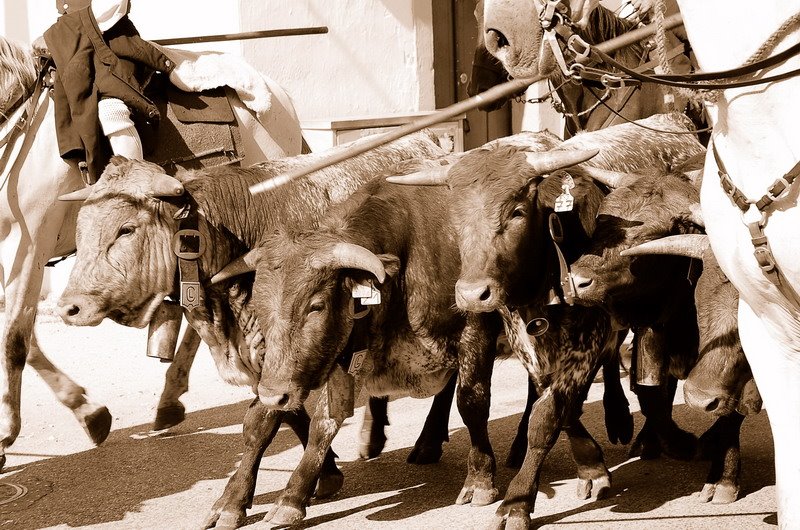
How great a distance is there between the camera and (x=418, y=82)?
1204cm

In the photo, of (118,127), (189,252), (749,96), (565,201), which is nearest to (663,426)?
(565,201)

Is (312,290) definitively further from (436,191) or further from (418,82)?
(418,82)

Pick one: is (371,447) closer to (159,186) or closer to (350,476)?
(350,476)

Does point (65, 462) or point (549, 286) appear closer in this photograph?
point (549, 286)

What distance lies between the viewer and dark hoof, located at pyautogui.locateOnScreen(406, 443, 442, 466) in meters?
6.80

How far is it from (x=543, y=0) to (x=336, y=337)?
2001 millimetres

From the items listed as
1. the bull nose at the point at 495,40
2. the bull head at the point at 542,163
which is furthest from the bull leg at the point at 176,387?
the bull nose at the point at 495,40

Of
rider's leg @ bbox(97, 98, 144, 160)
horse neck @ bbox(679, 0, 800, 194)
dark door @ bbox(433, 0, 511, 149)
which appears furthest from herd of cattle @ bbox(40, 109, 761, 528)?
dark door @ bbox(433, 0, 511, 149)

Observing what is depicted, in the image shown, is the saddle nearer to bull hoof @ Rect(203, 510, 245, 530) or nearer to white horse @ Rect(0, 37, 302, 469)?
white horse @ Rect(0, 37, 302, 469)

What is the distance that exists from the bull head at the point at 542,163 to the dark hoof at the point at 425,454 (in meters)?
1.67

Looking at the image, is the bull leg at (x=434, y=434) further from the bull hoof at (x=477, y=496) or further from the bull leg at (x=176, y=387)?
the bull leg at (x=176, y=387)

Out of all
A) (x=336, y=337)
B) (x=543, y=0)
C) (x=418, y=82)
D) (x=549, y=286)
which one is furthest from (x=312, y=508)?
(x=418, y=82)

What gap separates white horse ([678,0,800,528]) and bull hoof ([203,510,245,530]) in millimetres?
2802

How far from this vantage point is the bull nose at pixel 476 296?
527cm
